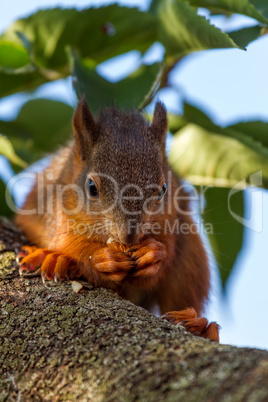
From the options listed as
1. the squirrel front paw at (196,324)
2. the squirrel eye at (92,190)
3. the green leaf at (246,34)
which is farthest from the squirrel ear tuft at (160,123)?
the squirrel front paw at (196,324)

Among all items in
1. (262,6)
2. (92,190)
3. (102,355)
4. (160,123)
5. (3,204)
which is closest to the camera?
(102,355)

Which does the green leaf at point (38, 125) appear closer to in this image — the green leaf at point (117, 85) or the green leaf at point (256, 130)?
the green leaf at point (117, 85)

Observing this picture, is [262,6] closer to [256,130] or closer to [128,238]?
[256,130]

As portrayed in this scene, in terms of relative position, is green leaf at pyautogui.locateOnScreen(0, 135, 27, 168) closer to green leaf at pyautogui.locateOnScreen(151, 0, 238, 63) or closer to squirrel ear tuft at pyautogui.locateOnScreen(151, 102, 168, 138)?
squirrel ear tuft at pyautogui.locateOnScreen(151, 102, 168, 138)

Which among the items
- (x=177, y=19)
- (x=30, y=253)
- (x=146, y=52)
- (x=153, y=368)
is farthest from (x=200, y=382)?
(x=146, y=52)

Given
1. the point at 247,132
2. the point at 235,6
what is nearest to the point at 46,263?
the point at 247,132
